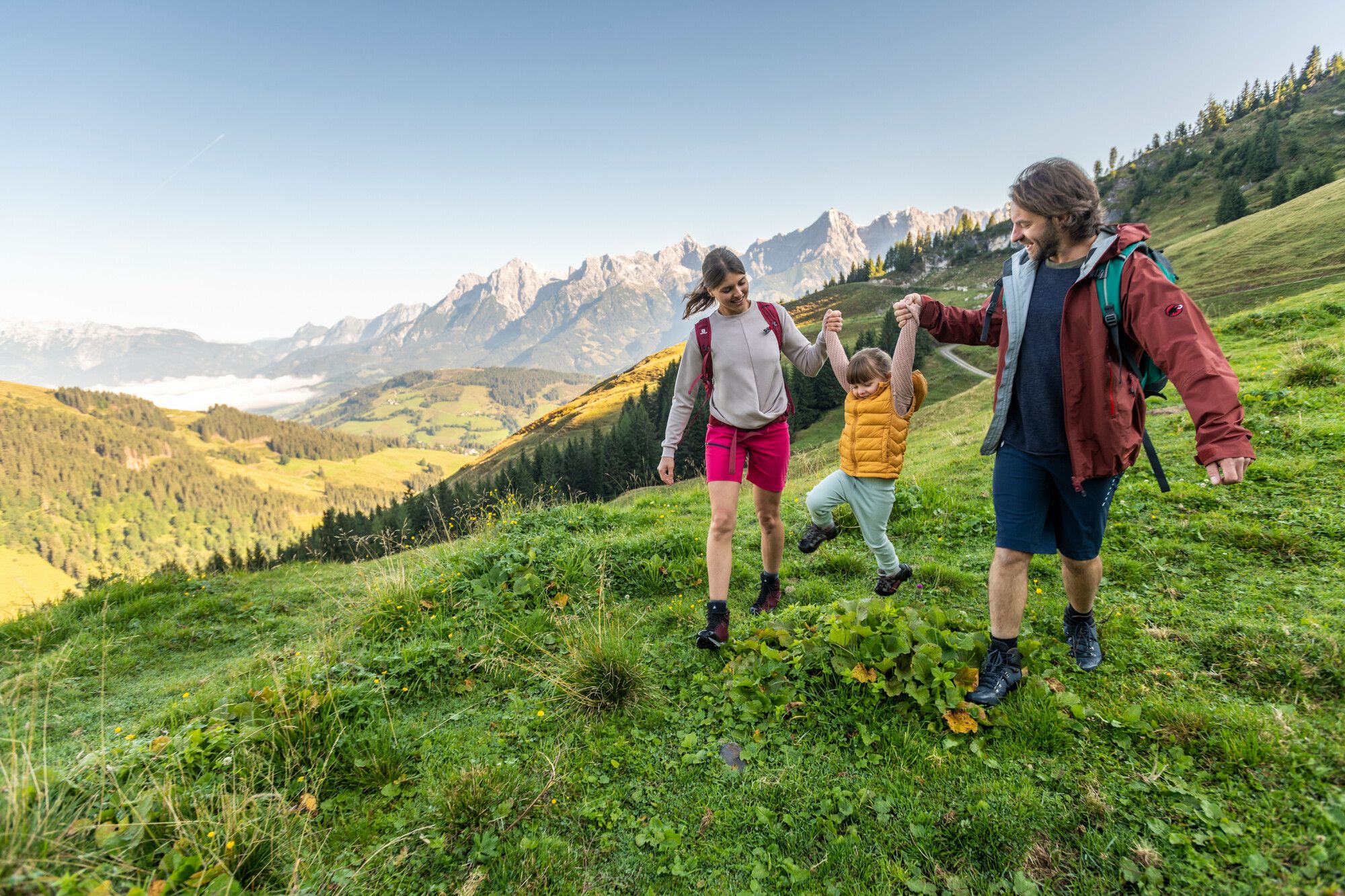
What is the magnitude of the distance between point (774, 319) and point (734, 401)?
874 mm

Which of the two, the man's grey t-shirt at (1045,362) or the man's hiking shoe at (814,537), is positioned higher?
the man's grey t-shirt at (1045,362)

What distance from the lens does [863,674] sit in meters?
3.53

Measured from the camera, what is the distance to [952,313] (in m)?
4.04

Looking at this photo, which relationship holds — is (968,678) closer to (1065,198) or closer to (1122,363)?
(1122,363)

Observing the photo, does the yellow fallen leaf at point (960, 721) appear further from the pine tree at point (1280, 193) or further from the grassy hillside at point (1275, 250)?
the pine tree at point (1280, 193)

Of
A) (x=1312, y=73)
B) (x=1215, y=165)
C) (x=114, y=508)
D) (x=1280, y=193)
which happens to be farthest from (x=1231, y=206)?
(x=114, y=508)

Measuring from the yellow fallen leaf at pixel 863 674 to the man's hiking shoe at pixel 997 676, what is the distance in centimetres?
54

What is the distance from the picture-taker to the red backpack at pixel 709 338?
4.87 metres

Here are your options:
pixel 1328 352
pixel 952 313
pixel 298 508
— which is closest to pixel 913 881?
pixel 952 313

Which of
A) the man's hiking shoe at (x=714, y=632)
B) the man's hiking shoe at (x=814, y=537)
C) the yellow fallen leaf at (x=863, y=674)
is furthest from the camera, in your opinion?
the man's hiking shoe at (x=814, y=537)

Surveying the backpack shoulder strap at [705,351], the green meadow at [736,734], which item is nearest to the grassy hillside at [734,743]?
the green meadow at [736,734]

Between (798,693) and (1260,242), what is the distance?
75696mm

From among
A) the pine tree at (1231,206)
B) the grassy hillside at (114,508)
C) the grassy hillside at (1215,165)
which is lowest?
the grassy hillside at (114,508)

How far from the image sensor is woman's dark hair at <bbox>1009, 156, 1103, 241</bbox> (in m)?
3.22
